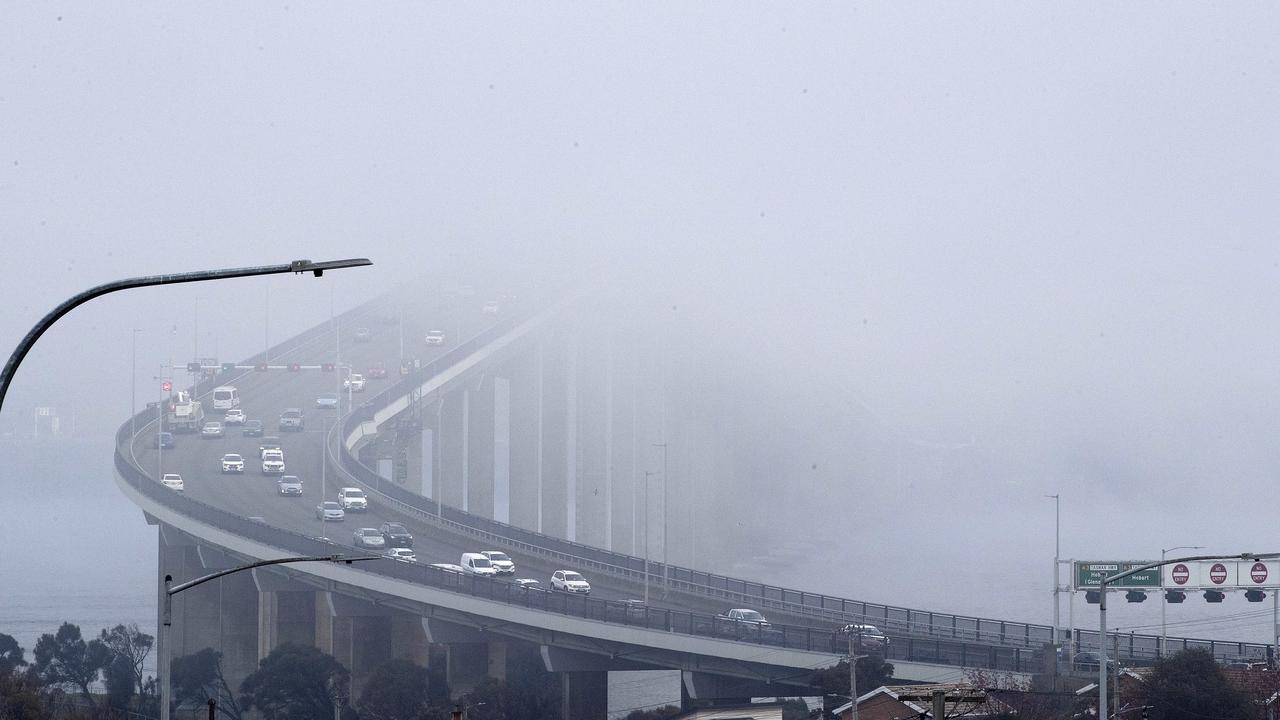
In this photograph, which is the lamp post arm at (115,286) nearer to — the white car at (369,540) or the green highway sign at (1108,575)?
the green highway sign at (1108,575)

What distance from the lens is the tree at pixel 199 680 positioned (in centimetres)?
9062

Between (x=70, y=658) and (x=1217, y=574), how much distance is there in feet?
222

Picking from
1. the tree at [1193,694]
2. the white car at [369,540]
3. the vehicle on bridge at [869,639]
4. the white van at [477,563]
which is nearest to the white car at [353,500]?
the white car at [369,540]

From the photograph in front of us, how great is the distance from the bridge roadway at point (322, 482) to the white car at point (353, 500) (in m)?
0.66

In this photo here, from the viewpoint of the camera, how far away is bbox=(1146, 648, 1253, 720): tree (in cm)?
→ 4712

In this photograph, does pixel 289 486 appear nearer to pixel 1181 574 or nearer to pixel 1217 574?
pixel 1181 574

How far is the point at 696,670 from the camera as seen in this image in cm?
7275

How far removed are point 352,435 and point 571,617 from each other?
54.7 meters

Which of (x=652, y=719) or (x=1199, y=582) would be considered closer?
(x=652, y=719)

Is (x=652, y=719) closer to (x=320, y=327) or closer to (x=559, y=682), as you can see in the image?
(x=559, y=682)

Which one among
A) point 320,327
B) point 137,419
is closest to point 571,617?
point 137,419

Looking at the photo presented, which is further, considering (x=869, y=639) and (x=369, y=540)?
(x=369, y=540)

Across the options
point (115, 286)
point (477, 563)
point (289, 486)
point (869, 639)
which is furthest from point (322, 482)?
point (115, 286)

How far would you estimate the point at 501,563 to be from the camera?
8950 cm
